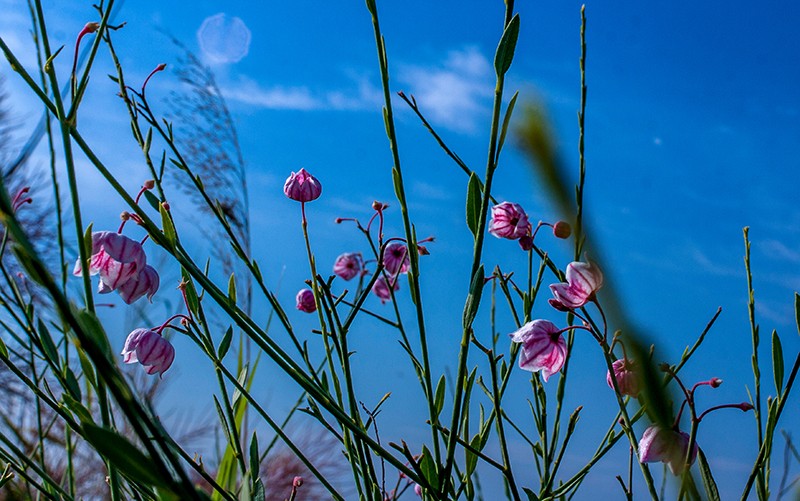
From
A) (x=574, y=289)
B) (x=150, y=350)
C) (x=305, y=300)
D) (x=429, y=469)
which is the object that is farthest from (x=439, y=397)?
(x=305, y=300)

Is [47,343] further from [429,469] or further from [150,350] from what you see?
[429,469]

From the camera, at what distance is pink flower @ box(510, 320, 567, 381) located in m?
0.85

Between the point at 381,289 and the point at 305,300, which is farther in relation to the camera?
the point at 381,289

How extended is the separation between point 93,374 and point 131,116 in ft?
1.65

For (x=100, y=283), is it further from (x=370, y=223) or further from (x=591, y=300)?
(x=591, y=300)

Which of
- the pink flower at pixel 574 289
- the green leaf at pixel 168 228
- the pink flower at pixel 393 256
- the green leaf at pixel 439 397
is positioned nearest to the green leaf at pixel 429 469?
the green leaf at pixel 439 397

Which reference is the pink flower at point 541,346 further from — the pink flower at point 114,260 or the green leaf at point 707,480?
the pink flower at point 114,260


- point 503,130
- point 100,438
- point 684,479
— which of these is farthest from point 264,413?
point 684,479

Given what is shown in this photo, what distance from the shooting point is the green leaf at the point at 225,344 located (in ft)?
2.88

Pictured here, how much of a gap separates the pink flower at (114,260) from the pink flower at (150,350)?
71mm

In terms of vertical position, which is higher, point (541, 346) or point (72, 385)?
point (541, 346)

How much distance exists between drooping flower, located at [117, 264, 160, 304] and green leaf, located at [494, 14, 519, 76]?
537mm

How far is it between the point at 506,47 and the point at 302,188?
0.64 meters

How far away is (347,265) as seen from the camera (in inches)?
57.4
